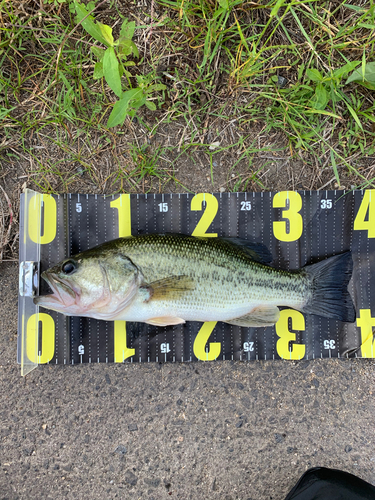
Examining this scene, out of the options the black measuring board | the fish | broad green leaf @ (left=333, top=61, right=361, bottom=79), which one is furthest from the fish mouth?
broad green leaf @ (left=333, top=61, right=361, bottom=79)

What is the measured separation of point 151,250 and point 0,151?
1.92 m

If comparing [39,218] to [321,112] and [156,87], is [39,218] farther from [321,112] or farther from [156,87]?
[321,112]

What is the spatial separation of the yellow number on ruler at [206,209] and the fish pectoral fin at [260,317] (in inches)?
32.9

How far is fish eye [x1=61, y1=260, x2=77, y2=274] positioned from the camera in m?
2.64

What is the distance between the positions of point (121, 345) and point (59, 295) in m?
0.84

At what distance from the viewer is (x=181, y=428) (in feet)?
Result: 9.98

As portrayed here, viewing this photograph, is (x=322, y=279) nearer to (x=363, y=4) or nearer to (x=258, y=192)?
(x=258, y=192)

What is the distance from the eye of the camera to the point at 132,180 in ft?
10.5

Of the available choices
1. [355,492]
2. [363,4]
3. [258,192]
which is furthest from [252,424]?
[363,4]

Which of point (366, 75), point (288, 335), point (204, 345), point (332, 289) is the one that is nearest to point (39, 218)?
point (204, 345)

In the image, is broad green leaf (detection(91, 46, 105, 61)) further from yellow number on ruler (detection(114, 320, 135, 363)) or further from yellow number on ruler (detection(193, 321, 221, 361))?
yellow number on ruler (detection(193, 321, 221, 361))

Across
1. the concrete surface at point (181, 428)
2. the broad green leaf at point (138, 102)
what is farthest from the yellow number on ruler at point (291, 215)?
the broad green leaf at point (138, 102)

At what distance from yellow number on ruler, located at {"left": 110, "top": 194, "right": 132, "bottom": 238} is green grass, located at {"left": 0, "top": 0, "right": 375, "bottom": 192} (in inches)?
5.8

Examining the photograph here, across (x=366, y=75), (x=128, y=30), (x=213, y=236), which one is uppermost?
(x=128, y=30)
